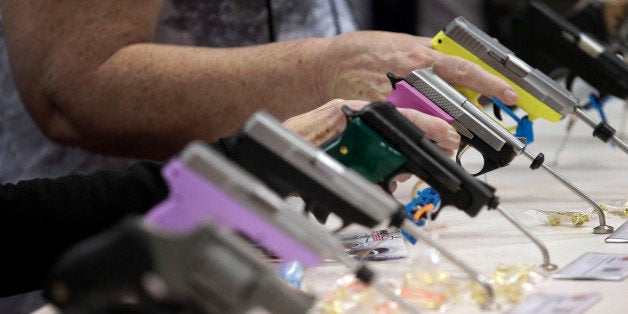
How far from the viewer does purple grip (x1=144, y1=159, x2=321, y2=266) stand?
0.78 meters

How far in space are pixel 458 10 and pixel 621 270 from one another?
2.56 metres

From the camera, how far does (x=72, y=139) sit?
194 cm

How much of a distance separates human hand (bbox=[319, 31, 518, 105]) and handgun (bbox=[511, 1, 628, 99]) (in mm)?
450

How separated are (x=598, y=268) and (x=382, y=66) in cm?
68

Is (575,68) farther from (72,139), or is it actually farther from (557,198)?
(72,139)

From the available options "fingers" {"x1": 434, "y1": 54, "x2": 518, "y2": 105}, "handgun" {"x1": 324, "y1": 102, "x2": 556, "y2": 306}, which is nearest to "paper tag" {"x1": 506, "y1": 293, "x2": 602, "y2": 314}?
"handgun" {"x1": 324, "y1": 102, "x2": 556, "y2": 306}

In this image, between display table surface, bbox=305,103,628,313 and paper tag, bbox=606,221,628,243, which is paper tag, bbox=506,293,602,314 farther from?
paper tag, bbox=606,221,628,243

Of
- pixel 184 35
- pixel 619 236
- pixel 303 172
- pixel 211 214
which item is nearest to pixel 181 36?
pixel 184 35

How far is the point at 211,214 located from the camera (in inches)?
31.0

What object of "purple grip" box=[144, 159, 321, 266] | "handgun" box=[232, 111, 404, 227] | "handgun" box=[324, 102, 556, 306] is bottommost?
"handgun" box=[324, 102, 556, 306]

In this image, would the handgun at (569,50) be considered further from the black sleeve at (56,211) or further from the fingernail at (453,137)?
the black sleeve at (56,211)

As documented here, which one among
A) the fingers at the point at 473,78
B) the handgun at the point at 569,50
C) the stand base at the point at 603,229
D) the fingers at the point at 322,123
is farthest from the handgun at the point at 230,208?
the handgun at the point at 569,50

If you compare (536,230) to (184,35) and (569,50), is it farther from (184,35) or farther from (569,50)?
(184,35)

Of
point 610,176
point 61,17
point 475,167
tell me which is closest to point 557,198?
point 475,167
